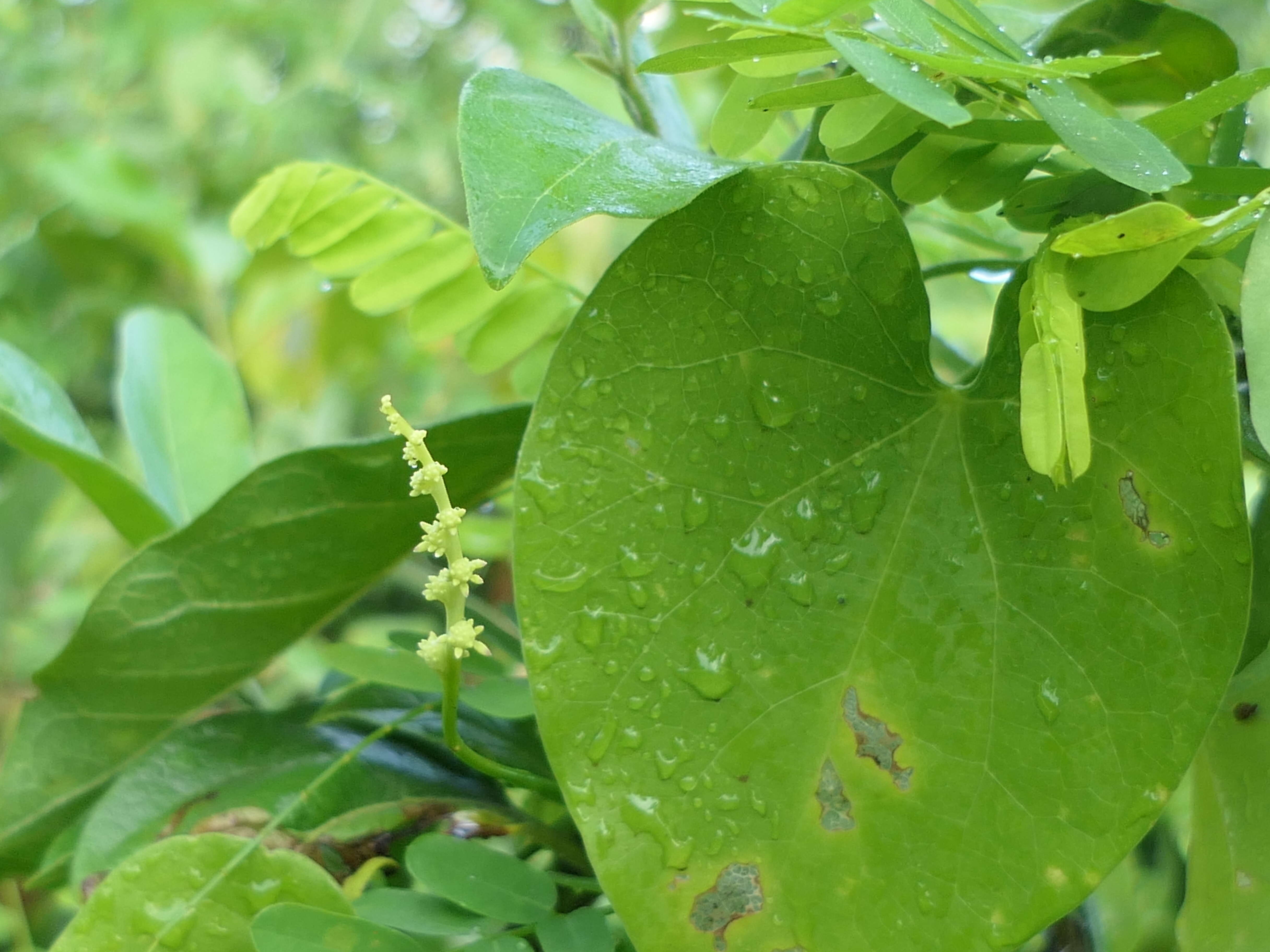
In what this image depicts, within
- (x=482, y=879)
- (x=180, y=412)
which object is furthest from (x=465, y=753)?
(x=180, y=412)

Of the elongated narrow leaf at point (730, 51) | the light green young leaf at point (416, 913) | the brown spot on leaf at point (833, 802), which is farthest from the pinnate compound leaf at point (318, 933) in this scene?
the elongated narrow leaf at point (730, 51)

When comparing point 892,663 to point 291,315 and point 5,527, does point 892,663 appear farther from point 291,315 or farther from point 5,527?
point 291,315

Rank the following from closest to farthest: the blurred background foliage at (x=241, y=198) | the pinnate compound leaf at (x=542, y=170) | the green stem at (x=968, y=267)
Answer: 1. the pinnate compound leaf at (x=542, y=170)
2. the green stem at (x=968, y=267)
3. the blurred background foliage at (x=241, y=198)

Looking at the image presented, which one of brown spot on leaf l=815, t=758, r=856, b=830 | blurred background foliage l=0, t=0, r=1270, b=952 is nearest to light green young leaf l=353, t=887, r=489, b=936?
brown spot on leaf l=815, t=758, r=856, b=830

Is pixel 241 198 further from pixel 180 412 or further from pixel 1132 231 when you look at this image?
pixel 1132 231

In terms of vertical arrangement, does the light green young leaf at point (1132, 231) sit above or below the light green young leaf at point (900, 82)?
below

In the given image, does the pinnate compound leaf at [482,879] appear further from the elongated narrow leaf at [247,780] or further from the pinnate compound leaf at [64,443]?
the pinnate compound leaf at [64,443]
